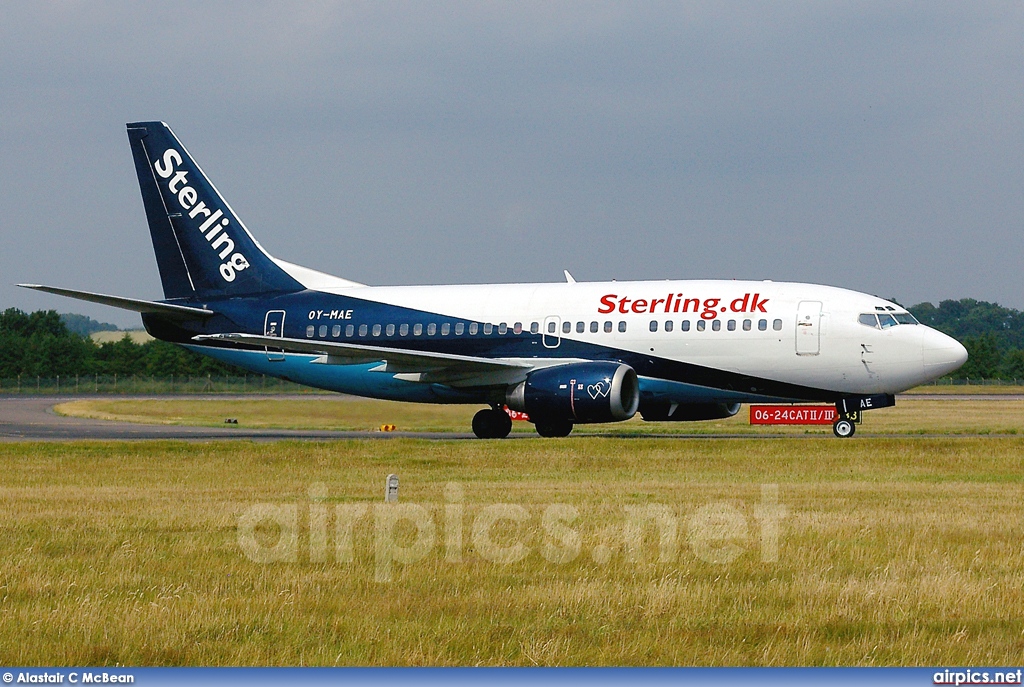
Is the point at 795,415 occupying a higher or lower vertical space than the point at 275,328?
lower

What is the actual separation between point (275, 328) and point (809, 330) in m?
15.4

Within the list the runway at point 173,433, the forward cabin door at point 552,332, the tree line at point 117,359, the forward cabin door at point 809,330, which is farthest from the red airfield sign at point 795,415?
the tree line at point 117,359

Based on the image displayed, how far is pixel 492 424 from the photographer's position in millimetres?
37219

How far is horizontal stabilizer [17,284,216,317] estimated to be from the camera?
118 ft

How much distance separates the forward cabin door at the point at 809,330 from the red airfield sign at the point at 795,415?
1152 centimetres

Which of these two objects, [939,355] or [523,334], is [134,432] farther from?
[939,355]

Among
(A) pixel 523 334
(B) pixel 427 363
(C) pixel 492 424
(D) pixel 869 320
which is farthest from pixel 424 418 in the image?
(D) pixel 869 320

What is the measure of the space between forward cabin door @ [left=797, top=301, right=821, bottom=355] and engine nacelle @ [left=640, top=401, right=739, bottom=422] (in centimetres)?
330

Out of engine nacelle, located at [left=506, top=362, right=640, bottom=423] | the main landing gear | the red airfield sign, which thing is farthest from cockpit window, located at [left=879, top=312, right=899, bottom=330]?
the red airfield sign

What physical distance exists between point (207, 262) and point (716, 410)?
15.7 meters

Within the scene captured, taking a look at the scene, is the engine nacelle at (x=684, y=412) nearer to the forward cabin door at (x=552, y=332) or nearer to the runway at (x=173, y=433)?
the runway at (x=173, y=433)

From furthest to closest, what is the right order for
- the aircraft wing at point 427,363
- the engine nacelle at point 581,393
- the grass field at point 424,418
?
1. the grass field at point 424,418
2. the aircraft wing at point 427,363
3. the engine nacelle at point 581,393

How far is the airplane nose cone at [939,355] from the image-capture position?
33.1 metres

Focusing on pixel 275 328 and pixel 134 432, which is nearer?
pixel 275 328
